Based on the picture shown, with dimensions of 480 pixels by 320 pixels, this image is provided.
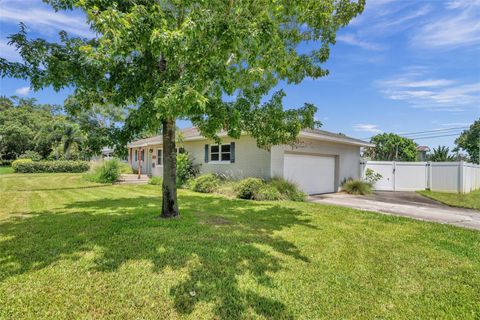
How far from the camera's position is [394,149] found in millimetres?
32125

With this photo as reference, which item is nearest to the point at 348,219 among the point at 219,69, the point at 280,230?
the point at 280,230

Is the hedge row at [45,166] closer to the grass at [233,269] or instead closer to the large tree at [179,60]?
the grass at [233,269]

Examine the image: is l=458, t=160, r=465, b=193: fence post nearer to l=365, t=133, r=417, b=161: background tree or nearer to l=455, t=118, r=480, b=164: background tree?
l=365, t=133, r=417, b=161: background tree

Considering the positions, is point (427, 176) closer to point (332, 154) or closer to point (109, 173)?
point (332, 154)

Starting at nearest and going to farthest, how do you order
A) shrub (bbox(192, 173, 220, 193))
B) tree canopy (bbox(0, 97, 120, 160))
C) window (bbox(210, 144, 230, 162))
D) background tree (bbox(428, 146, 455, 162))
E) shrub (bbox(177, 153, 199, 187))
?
shrub (bbox(192, 173, 220, 193))
window (bbox(210, 144, 230, 162))
shrub (bbox(177, 153, 199, 187))
background tree (bbox(428, 146, 455, 162))
tree canopy (bbox(0, 97, 120, 160))

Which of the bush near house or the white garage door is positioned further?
the bush near house

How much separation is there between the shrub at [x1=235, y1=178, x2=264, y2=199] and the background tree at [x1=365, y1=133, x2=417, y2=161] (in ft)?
84.4

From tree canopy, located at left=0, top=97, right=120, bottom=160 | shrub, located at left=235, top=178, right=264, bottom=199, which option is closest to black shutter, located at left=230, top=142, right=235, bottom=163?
shrub, located at left=235, top=178, right=264, bottom=199

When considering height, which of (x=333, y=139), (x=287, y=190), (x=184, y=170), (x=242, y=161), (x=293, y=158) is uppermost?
(x=333, y=139)

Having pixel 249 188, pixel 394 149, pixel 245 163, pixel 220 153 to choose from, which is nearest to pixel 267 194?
pixel 249 188

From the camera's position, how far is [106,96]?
627cm

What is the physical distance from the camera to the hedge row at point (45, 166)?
1068 inches

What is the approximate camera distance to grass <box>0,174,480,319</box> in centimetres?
300

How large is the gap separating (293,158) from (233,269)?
31.6 ft
